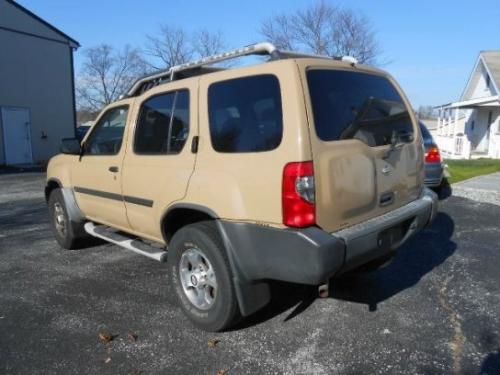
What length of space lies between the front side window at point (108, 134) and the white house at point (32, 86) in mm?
14151

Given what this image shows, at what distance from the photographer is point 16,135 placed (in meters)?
17.4

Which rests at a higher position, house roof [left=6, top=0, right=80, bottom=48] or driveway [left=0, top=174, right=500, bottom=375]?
house roof [left=6, top=0, right=80, bottom=48]

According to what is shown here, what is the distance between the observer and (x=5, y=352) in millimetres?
3182

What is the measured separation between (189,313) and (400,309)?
1803mm

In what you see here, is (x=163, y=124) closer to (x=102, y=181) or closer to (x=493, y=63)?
(x=102, y=181)

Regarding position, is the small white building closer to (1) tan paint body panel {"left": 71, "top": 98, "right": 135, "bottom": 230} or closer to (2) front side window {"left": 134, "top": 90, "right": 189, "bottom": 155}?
(1) tan paint body panel {"left": 71, "top": 98, "right": 135, "bottom": 230}

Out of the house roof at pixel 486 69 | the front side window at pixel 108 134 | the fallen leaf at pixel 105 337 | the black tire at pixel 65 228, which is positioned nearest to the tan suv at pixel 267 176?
the front side window at pixel 108 134

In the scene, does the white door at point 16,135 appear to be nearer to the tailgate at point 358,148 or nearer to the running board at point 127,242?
the running board at point 127,242

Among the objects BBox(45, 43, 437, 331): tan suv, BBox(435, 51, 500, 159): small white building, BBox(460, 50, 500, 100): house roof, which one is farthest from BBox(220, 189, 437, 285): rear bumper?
BBox(460, 50, 500, 100): house roof

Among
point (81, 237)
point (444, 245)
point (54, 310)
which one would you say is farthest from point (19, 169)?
point (444, 245)

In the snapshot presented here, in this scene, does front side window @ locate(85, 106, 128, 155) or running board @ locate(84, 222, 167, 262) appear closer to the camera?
running board @ locate(84, 222, 167, 262)

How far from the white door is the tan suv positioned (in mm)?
15201

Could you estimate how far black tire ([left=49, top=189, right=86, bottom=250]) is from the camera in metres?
5.34

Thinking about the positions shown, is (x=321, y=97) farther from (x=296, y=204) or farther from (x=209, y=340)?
(x=209, y=340)
